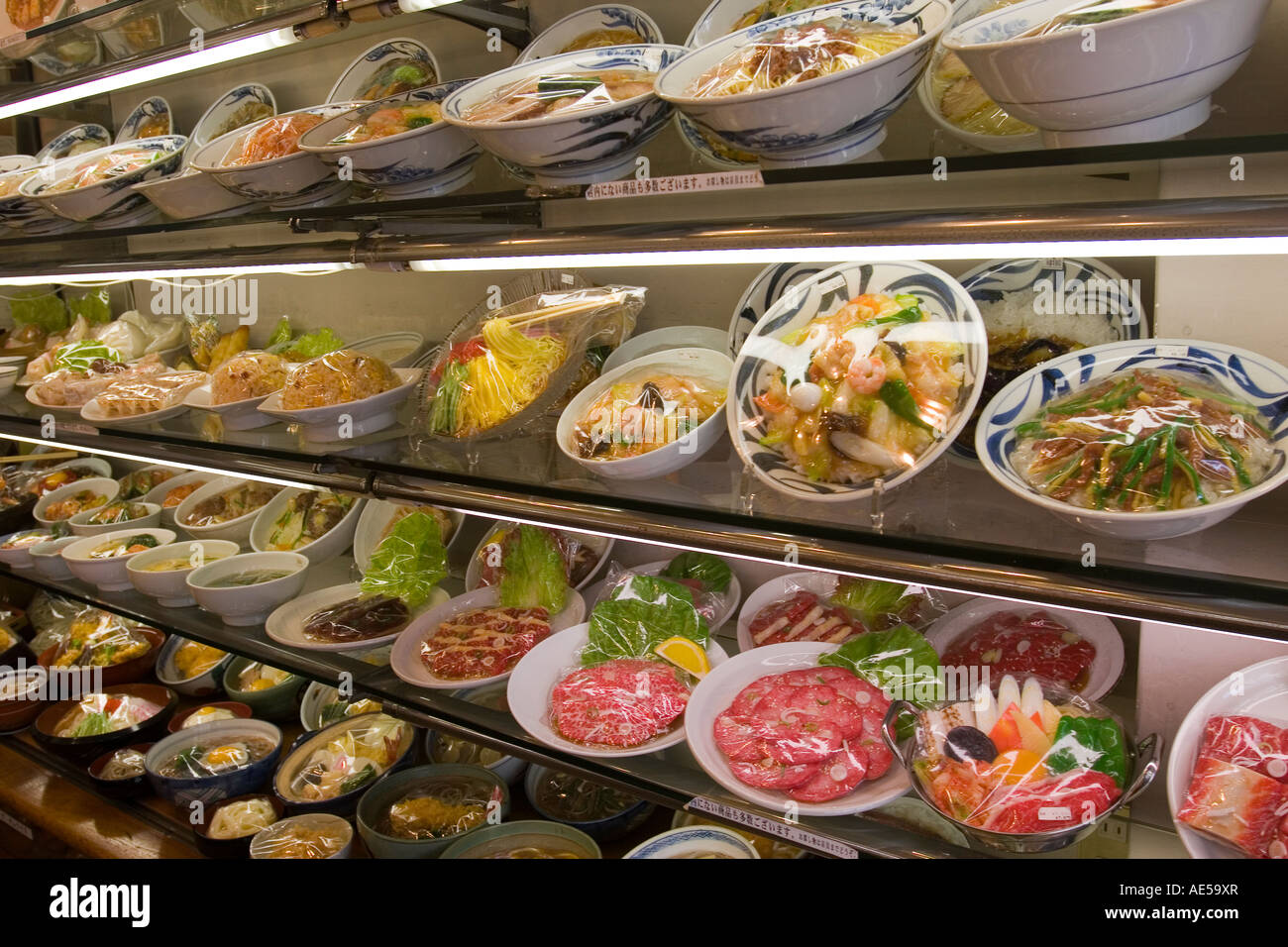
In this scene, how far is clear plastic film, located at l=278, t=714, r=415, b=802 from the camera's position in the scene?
2.37 metres

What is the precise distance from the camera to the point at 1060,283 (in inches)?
60.2

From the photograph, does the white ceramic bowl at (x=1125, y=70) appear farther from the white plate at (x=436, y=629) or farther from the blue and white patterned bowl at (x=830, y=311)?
the white plate at (x=436, y=629)

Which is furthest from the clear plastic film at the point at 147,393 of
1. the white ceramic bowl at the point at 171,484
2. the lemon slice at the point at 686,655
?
the lemon slice at the point at 686,655

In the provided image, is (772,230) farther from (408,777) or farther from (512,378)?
(408,777)

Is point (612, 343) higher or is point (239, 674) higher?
point (612, 343)

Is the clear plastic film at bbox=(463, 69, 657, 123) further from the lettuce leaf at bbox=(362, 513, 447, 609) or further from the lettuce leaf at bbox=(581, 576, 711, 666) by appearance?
the lettuce leaf at bbox=(362, 513, 447, 609)

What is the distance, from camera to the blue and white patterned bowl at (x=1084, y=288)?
149cm

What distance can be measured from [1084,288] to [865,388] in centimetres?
Result: 45

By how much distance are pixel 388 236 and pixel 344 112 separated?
326 millimetres

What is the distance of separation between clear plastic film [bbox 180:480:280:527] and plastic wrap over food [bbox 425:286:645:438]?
1.16 meters

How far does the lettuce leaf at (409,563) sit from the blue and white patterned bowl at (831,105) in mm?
1370

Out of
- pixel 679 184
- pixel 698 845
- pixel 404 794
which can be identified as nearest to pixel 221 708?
pixel 404 794

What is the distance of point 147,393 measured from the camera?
97.8 inches
